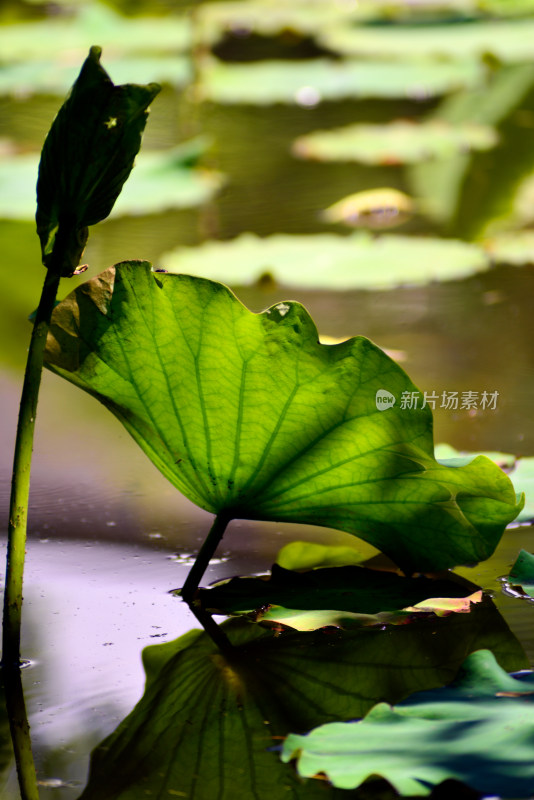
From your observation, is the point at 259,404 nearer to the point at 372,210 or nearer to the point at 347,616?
the point at 347,616

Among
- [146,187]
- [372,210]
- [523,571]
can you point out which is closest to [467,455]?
[523,571]

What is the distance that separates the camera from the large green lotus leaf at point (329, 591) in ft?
2.12

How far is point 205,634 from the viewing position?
2.07 ft

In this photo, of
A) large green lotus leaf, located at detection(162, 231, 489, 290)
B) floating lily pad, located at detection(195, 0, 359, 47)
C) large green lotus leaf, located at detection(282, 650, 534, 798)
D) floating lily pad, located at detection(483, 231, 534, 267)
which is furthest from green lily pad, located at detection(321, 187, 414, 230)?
floating lily pad, located at detection(195, 0, 359, 47)

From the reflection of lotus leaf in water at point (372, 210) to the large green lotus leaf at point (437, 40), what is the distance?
4.77 feet

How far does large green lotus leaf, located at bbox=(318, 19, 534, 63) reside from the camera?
3.46 m

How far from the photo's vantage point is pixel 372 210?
7.25 ft

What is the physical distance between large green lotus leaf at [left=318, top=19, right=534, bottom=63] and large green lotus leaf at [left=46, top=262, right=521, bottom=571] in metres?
3.06

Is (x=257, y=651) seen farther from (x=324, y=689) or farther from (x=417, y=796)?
(x=417, y=796)

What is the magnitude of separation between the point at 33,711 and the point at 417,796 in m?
0.22

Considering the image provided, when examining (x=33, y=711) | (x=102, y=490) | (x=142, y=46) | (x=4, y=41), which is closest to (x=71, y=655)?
(x=33, y=711)

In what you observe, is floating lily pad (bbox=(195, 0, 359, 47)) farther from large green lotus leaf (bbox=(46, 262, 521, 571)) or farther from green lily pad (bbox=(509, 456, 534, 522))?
large green lotus leaf (bbox=(46, 262, 521, 571))

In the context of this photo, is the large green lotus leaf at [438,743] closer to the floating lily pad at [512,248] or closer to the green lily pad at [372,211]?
the floating lily pad at [512,248]

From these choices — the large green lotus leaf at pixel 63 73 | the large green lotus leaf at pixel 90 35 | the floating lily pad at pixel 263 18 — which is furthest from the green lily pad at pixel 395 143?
the floating lily pad at pixel 263 18
